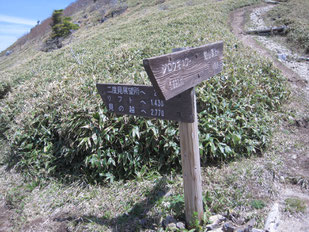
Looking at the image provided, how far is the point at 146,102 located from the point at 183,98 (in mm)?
415

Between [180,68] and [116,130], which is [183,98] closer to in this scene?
[180,68]

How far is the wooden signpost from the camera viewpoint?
1989 millimetres

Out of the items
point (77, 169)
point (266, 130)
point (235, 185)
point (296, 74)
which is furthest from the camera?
point (296, 74)

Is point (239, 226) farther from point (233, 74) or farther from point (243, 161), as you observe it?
point (233, 74)

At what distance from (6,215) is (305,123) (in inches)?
236

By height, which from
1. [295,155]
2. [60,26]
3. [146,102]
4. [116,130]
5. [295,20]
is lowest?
[295,155]

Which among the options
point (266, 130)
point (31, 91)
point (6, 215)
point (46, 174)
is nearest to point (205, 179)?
point (266, 130)

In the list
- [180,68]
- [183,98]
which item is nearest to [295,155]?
[183,98]

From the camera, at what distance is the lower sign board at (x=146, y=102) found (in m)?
2.31

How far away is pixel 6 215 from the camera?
3.49 meters

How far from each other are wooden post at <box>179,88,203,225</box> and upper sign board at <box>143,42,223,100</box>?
219 mm

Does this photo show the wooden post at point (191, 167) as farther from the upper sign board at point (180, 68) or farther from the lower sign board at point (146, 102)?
the upper sign board at point (180, 68)

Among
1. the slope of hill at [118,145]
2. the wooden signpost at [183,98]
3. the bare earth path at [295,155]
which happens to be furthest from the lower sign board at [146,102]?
the bare earth path at [295,155]

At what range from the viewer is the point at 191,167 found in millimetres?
2539
